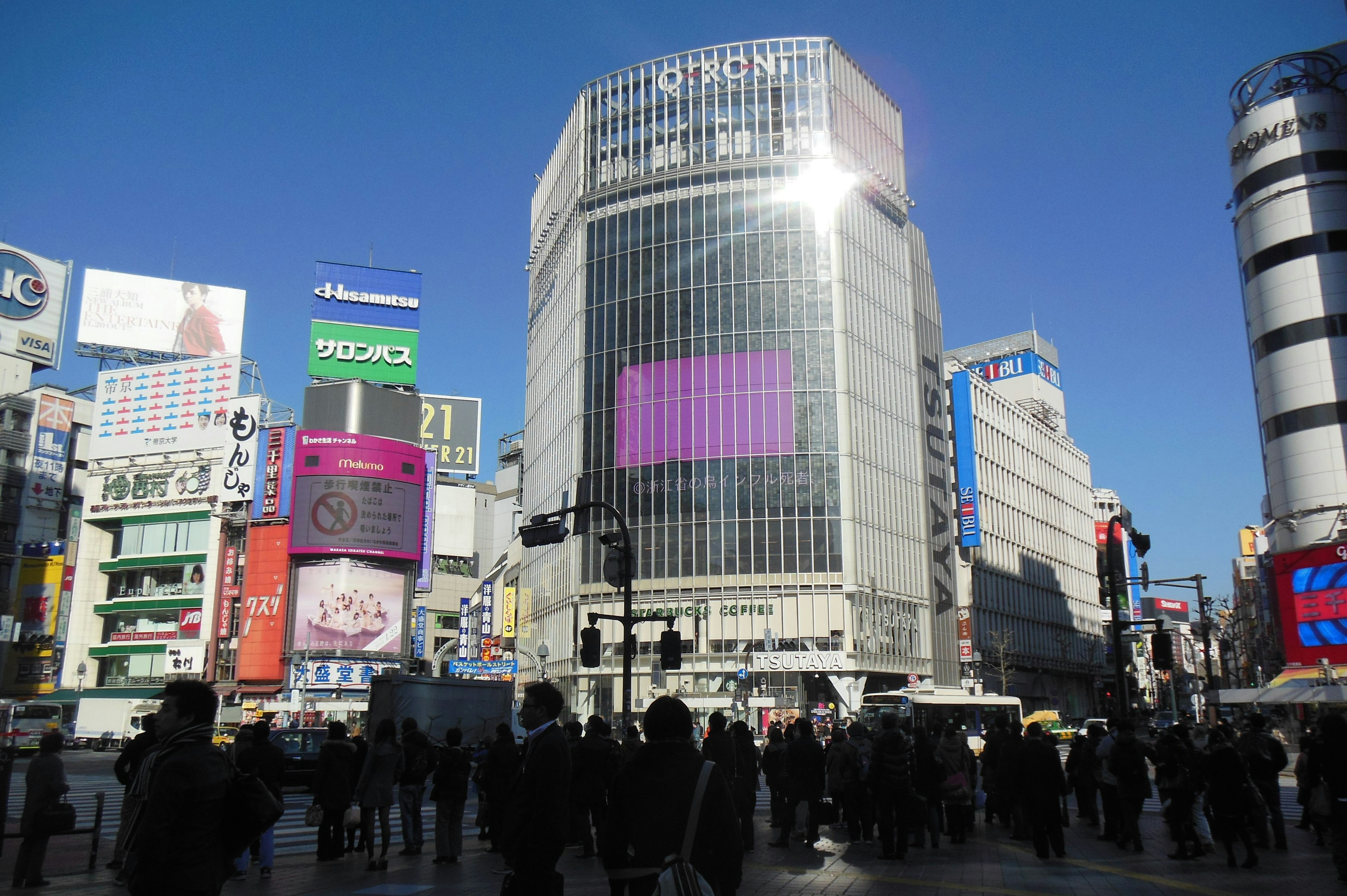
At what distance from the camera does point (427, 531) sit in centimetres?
8481

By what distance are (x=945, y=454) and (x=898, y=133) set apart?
2565cm

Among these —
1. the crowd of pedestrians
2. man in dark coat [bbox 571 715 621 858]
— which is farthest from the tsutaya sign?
man in dark coat [bbox 571 715 621 858]

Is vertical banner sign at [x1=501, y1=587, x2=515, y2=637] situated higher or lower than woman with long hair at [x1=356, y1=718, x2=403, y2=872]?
higher

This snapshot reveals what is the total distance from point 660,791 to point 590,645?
14.1 meters

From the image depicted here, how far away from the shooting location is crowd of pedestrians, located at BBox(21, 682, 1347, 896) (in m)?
5.31

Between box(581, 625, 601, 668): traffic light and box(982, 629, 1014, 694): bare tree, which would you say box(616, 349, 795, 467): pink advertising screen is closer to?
box(982, 629, 1014, 694): bare tree

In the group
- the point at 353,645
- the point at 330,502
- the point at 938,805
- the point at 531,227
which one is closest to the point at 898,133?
the point at 531,227

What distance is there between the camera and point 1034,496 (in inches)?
4242

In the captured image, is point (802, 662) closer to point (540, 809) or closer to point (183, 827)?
point (540, 809)

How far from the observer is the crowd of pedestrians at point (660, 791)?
5309mm

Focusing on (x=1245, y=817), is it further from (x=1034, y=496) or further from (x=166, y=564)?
(x=1034, y=496)

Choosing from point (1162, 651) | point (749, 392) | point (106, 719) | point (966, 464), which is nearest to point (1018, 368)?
point (966, 464)

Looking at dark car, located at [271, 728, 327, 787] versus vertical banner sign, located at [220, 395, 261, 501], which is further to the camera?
vertical banner sign, located at [220, 395, 261, 501]

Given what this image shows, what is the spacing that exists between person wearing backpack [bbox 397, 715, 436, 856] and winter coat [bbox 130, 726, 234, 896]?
29.0 ft
